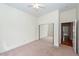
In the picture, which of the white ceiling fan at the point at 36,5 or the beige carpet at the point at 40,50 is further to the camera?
the beige carpet at the point at 40,50

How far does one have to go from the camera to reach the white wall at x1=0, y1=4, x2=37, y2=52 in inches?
91.8

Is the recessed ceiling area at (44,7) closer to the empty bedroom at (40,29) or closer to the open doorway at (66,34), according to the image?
the empty bedroom at (40,29)

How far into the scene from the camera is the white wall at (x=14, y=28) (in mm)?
2332

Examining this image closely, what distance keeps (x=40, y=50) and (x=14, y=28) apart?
2.88 feet

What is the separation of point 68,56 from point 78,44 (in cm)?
46

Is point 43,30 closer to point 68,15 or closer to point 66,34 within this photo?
point 66,34

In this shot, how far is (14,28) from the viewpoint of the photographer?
241cm

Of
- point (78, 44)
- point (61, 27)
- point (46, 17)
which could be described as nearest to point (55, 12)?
point (46, 17)

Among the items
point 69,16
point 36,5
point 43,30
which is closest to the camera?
point 36,5

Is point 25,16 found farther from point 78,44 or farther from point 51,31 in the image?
point 78,44

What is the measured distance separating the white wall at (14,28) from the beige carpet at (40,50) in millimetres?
134

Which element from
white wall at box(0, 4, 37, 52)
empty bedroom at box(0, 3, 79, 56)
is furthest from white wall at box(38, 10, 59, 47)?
white wall at box(0, 4, 37, 52)

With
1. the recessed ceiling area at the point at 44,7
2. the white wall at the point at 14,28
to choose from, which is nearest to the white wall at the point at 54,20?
the recessed ceiling area at the point at 44,7

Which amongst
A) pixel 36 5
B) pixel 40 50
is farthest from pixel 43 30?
pixel 36 5
